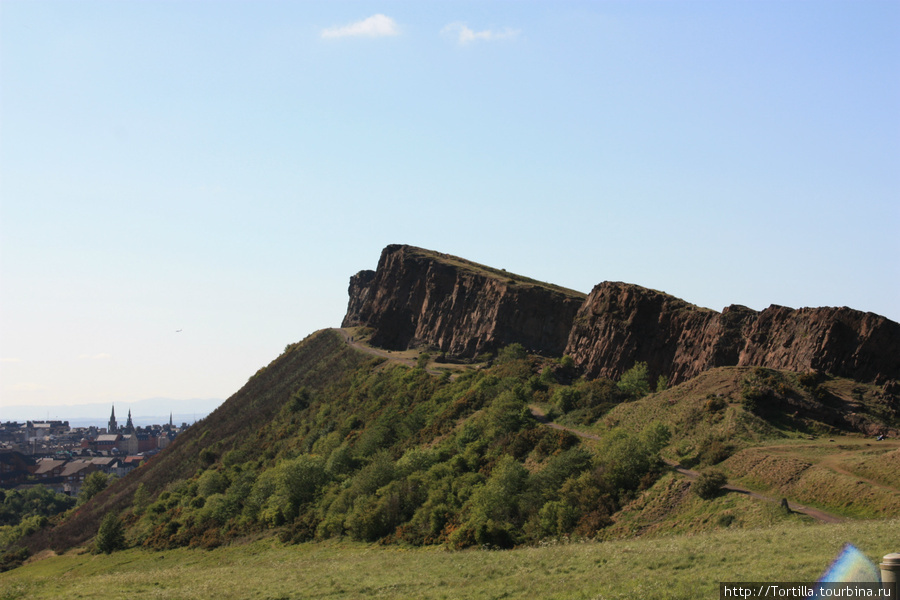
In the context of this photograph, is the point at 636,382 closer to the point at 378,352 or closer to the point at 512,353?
the point at 512,353

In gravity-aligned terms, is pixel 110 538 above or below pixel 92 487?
above

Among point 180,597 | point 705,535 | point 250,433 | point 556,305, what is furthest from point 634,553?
point 250,433

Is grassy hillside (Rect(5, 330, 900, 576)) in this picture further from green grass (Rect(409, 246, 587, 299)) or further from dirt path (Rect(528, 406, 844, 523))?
green grass (Rect(409, 246, 587, 299))

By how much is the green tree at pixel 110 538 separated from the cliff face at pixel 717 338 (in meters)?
51.2

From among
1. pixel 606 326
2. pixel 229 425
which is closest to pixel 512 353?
pixel 606 326

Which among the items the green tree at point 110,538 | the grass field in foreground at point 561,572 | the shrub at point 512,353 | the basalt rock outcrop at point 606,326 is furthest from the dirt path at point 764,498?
the green tree at point 110,538

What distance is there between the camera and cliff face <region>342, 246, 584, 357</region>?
10381 centimetres

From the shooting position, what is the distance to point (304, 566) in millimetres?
37844

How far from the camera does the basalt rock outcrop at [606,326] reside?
56406 mm

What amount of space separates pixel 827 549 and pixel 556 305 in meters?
81.5

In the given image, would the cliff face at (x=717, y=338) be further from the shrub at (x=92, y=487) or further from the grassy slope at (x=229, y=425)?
the shrub at (x=92, y=487)

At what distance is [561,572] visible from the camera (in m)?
25.9

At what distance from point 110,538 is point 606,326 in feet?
182

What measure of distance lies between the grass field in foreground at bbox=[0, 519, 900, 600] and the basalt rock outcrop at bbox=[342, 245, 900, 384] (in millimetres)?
30312
